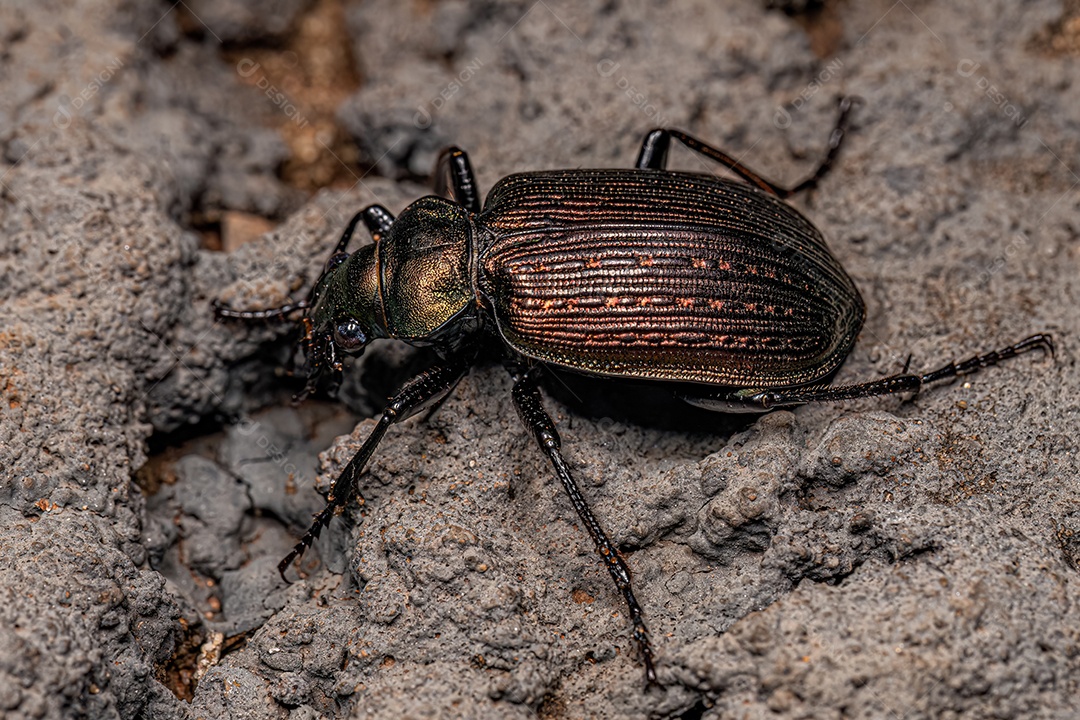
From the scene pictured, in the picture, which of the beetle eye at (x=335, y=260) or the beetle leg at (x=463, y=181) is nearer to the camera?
the beetle eye at (x=335, y=260)

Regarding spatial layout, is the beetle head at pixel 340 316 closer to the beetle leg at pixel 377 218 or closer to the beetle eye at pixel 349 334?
the beetle eye at pixel 349 334

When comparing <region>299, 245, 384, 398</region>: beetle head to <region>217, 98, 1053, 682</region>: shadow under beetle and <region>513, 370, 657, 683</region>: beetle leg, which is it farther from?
<region>513, 370, 657, 683</region>: beetle leg

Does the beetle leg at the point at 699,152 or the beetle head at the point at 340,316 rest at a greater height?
the beetle leg at the point at 699,152

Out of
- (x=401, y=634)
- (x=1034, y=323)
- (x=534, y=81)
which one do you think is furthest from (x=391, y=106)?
(x=1034, y=323)

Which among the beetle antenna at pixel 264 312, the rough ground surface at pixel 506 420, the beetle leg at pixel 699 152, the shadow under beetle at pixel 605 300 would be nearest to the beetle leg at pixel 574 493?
the shadow under beetle at pixel 605 300

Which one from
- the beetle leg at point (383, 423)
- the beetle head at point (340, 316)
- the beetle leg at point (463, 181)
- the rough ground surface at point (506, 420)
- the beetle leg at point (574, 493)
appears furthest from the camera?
the beetle leg at point (463, 181)

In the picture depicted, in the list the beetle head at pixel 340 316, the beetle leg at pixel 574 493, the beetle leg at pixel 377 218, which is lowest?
the beetle leg at pixel 574 493

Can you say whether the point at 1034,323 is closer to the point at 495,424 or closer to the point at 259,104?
the point at 495,424

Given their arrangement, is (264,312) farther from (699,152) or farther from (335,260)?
(699,152)
